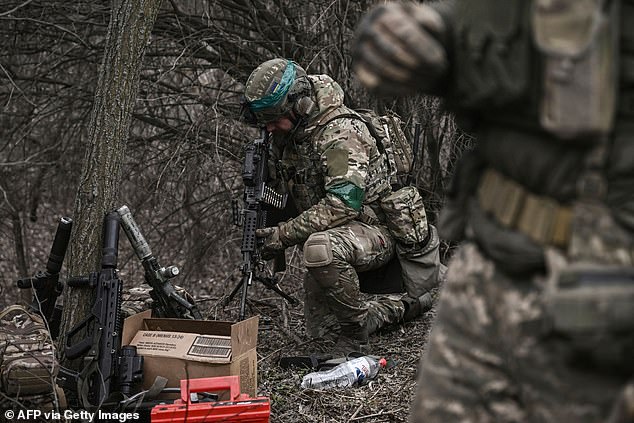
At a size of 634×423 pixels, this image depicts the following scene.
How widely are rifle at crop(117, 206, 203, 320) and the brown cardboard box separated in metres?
0.31

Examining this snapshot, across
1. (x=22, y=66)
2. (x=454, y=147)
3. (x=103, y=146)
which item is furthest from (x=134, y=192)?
(x=103, y=146)

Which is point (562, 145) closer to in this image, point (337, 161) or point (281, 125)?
point (337, 161)

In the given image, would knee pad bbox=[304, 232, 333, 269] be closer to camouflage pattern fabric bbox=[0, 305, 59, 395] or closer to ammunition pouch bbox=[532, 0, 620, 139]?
camouflage pattern fabric bbox=[0, 305, 59, 395]

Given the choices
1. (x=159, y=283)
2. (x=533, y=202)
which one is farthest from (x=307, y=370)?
(x=533, y=202)

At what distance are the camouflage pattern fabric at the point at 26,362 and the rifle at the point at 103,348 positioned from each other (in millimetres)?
169

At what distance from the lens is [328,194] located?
538 cm

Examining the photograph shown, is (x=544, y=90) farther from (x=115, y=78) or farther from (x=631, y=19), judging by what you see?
(x=115, y=78)

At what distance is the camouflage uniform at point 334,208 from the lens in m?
5.31

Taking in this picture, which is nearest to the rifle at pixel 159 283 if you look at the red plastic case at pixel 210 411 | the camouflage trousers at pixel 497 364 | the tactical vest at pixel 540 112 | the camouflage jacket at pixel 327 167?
the camouflage jacket at pixel 327 167

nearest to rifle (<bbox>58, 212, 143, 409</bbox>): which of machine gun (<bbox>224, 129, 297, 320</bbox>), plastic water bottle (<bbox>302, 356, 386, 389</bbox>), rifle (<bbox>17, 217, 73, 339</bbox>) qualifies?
rifle (<bbox>17, 217, 73, 339</bbox>)

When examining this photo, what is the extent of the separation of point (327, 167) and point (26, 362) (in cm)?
214

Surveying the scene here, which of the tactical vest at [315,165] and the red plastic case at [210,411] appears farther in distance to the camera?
the tactical vest at [315,165]

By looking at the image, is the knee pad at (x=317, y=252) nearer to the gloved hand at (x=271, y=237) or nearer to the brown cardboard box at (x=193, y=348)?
the gloved hand at (x=271, y=237)

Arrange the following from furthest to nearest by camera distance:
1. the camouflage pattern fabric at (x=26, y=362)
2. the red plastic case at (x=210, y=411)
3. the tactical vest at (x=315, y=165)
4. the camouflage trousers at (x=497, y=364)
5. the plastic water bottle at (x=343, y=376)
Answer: the tactical vest at (x=315, y=165) < the plastic water bottle at (x=343, y=376) < the camouflage pattern fabric at (x=26, y=362) < the red plastic case at (x=210, y=411) < the camouflage trousers at (x=497, y=364)
